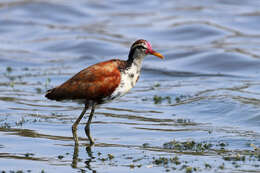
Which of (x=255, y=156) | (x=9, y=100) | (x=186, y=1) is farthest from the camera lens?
(x=186, y=1)

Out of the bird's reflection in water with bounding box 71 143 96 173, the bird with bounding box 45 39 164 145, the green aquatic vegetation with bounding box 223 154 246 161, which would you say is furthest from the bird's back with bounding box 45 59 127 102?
the green aquatic vegetation with bounding box 223 154 246 161

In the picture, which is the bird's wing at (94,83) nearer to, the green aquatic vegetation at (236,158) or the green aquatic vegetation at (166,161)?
Answer: the green aquatic vegetation at (166,161)

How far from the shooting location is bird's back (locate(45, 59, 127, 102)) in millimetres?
9688

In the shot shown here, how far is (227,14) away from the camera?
27.9 m

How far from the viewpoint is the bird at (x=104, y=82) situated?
382 inches

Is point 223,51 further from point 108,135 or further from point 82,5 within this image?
point 82,5

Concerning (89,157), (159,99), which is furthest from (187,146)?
(159,99)

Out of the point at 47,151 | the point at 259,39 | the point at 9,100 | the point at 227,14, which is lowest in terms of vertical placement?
the point at 47,151

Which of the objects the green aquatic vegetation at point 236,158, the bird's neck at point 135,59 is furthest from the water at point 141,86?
the bird's neck at point 135,59

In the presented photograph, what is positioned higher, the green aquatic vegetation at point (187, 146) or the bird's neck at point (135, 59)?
the bird's neck at point (135, 59)

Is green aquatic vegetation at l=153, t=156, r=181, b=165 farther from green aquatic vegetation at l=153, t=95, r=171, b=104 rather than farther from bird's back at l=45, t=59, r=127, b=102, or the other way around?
green aquatic vegetation at l=153, t=95, r=171, b=104

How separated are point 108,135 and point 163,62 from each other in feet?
30.9

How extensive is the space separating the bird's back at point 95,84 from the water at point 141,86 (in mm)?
921

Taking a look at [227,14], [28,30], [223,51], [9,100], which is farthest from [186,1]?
[9,100]
